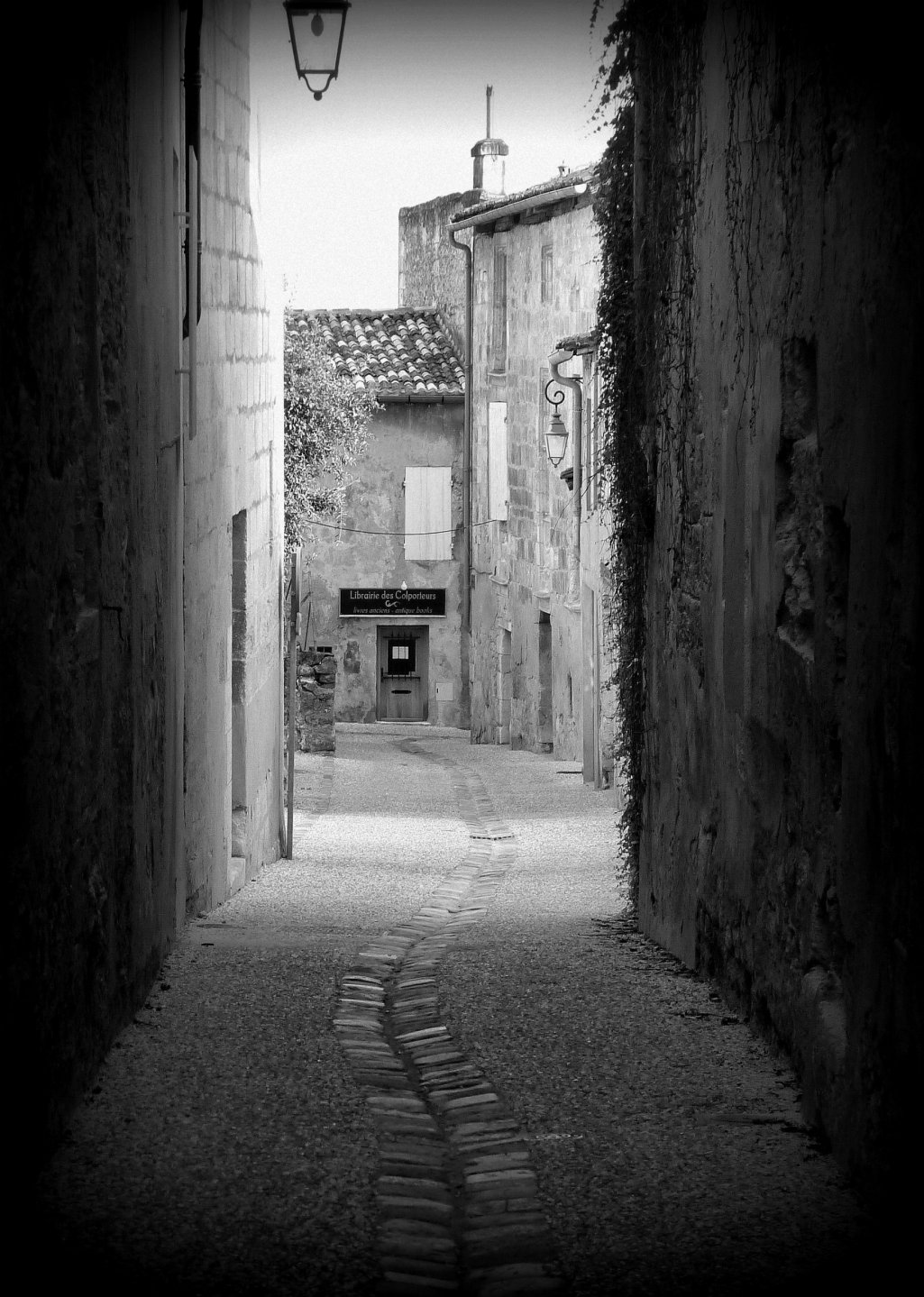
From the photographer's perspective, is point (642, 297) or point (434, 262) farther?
point (434, 262)

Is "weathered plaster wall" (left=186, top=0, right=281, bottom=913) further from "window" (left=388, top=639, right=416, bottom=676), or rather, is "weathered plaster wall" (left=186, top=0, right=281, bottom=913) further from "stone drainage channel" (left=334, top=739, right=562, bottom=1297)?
"window" (left=388, top=639, right=416, bottom=676)

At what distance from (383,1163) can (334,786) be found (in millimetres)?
13916

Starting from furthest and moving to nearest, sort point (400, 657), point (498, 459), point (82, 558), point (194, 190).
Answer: point (400, 657) < point (498, 459) < point (194, 190) < point (82, 558)

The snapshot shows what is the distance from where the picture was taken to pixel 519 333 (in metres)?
25.1

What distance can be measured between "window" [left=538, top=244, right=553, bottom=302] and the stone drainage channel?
18235mm

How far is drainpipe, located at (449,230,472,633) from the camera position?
27.5 m

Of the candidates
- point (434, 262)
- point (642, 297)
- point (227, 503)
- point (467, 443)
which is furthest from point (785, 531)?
point (434, 262)

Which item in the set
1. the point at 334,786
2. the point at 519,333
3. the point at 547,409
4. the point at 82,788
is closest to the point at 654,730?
the point at 82,788

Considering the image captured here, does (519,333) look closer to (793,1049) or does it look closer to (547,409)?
(547,409)

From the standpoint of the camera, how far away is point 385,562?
3119 cm

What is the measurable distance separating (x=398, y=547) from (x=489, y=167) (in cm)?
722

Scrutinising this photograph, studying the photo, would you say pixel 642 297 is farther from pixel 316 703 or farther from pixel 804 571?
pixel 316 703

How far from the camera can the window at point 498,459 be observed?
84.6ft

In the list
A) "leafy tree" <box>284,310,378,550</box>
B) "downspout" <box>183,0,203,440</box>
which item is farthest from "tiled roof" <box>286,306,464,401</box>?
"downspout" <box>183,0,203,440</box>
